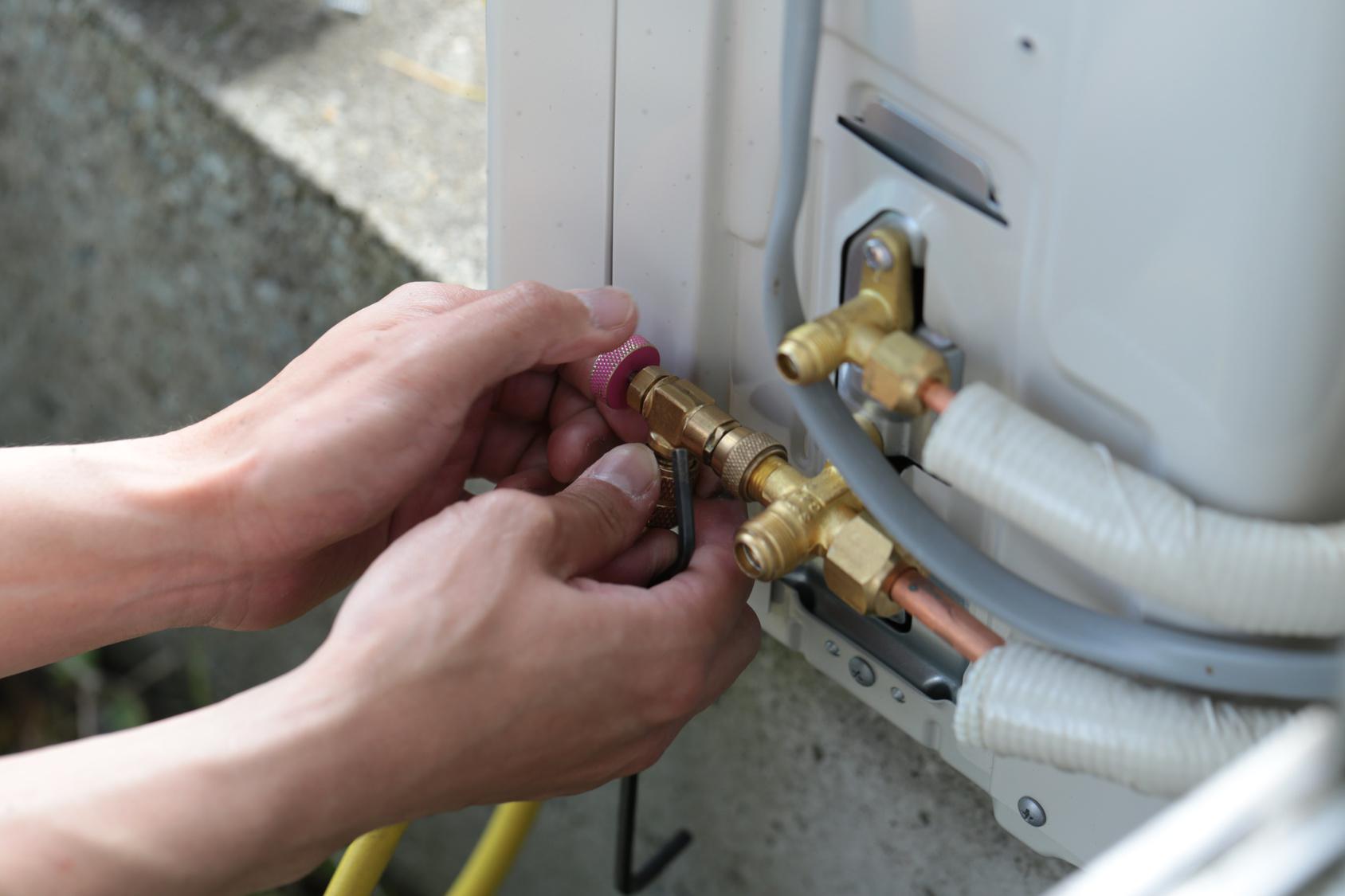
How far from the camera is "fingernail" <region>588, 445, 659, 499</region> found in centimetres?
55

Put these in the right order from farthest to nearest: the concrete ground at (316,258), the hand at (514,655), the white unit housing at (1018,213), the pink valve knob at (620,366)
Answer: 1. the concrete ground at (316,258)
2. the pink valve knob at (620,366)
3. the hand at (514,655)
4. the white unit housing at (1018,213)

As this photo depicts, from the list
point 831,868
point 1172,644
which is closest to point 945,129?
point 1172,644

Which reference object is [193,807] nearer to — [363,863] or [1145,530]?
[363,863]

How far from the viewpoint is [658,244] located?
21.9 inches

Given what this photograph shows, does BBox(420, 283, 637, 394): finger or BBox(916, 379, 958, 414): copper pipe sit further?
BBox(420, 283, 637, 394): finger

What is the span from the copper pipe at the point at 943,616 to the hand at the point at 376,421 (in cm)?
Result: 16

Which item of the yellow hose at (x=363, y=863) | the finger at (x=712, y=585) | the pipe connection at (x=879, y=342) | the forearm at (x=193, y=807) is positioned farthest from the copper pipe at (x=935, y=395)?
the yellow hose at (x=363, y=863)

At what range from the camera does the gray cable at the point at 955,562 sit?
397 mm

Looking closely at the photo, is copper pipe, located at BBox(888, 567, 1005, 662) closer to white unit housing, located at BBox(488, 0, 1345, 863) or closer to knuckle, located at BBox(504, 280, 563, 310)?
white unit housing, located at BBox(488, 0, 1345, 863)

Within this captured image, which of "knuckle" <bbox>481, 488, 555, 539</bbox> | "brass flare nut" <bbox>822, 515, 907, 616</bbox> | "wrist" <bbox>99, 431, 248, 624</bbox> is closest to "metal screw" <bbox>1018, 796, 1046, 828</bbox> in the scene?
"brass flare nut" <bbox>822, 515, 907, 616</bbox>

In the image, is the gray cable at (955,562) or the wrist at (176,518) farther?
the wrist at (176,518)

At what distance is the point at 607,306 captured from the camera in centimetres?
55

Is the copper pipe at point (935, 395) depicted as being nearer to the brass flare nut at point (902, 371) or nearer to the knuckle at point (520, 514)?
the brass flare nut at point (902, 371)

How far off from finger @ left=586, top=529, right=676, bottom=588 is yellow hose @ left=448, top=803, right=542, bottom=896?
224 millimetres
